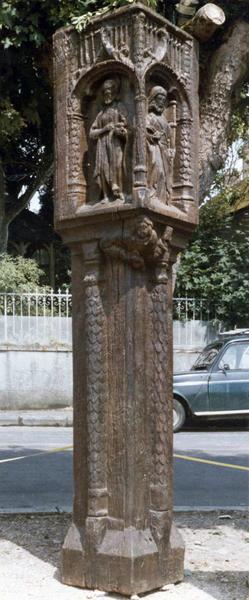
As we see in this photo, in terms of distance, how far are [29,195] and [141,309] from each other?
635 inches

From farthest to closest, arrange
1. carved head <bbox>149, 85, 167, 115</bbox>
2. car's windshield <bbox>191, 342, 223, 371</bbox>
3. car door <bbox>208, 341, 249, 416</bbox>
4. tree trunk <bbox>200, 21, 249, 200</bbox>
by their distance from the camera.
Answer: car's windshield <bbox>191, 342, 223, 371</bbox> < car door <bbox>208, 341, 249, 416</bbox> < tree trunk <bbox>200, 21, 249, 200</bbox> < carved head <bbox>149, 85, 167, 115</bbox>

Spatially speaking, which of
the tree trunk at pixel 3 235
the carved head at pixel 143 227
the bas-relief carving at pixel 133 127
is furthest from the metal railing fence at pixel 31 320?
the carved head at pixel 143 227

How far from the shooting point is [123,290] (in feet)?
15.4

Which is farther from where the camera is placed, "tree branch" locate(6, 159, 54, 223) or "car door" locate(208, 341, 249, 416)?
"tree branch" locate(6, 159, 54, 223)

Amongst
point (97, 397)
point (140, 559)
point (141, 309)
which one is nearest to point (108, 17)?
point (141, 309)

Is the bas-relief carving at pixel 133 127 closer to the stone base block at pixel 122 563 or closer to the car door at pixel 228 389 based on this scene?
the stone base block at pixel 122 563

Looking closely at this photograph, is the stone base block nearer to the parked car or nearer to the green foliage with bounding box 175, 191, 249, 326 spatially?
the parked car

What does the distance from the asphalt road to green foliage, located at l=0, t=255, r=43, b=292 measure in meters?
3.99

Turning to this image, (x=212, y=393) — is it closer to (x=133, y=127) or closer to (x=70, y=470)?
(x=70, y=470)

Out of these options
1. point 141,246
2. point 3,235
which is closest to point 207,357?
point 3,235

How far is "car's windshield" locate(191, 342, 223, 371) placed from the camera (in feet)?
46.3

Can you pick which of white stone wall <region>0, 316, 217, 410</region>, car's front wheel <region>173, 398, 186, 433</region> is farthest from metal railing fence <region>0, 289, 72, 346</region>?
car's front wheel <region>173, 398, 186, 433</region>

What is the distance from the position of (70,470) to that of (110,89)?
5.76m

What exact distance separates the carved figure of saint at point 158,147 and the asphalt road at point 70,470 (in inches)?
133
